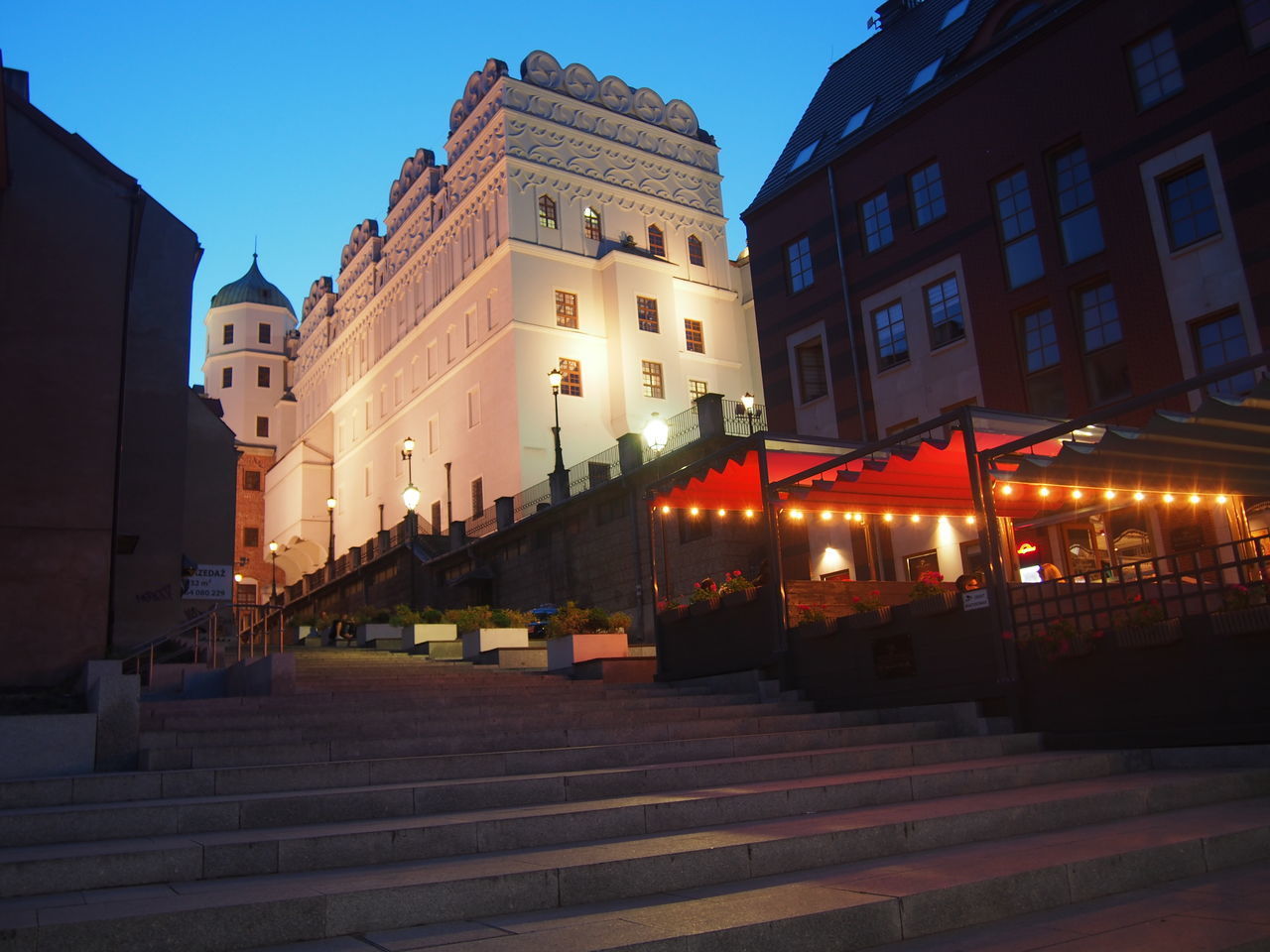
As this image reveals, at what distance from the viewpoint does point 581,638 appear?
16.9m

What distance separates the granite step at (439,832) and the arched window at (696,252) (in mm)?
40913

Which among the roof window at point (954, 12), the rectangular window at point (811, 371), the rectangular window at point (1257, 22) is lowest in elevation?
the rectangular window at point (811, 371)

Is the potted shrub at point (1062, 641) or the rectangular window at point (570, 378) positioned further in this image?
the rectangular window at point (570, 378)

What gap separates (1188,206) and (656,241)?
3025cm

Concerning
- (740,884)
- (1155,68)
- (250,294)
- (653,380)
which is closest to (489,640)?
(740,884)

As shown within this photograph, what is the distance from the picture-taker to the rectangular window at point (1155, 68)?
18.5 metres

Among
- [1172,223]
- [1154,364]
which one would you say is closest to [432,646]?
[1154,364]

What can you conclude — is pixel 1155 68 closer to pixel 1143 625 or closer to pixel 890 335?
pixel 890 335

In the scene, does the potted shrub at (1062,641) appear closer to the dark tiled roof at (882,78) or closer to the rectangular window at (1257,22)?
the rectangular window at (1257,22)

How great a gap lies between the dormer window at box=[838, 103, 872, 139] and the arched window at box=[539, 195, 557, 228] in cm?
1940

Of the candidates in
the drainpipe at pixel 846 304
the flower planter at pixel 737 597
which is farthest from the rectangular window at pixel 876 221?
the flower planter at pixel 737 597

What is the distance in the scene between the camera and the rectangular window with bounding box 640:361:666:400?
4334 cm

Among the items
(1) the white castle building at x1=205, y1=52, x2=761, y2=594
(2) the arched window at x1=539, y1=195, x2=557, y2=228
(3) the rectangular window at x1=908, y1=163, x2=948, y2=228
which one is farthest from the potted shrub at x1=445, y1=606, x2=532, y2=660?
(2) the arched window at x1=539, y1=195, x2=557, y2=228

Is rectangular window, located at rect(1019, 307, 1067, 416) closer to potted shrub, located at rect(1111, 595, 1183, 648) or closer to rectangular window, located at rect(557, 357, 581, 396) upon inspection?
potted shrub, located at rect(1111, 595, 1183, 648)
